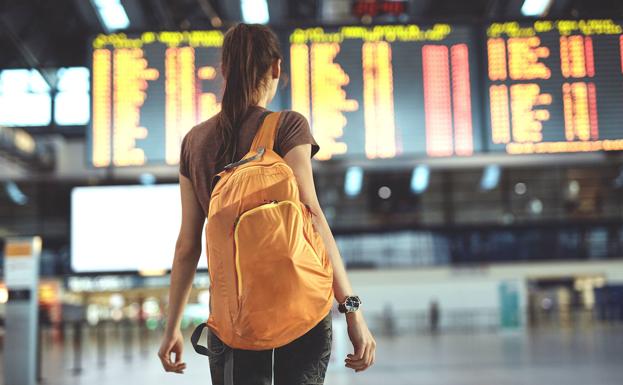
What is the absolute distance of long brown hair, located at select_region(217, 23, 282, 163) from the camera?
194 cm

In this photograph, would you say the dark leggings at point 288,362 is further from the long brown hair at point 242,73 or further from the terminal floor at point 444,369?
the terminal floor at point 444,369

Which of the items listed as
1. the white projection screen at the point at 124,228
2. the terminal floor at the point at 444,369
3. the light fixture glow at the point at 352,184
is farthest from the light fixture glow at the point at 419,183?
the white projection screen at the point at 124,228

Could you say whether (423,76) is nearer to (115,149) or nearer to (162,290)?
(115,149)

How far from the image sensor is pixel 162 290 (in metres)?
31.9

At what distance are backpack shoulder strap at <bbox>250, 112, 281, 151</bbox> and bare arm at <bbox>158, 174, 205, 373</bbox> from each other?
0.32 m

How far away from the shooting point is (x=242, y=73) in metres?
1.96

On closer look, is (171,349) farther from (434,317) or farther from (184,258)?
(434,317)

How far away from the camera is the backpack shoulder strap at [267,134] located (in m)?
1.83

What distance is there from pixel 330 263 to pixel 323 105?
16.4 feet

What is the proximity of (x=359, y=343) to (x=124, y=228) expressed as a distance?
5043mm

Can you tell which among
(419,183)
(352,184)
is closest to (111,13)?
(352,184)

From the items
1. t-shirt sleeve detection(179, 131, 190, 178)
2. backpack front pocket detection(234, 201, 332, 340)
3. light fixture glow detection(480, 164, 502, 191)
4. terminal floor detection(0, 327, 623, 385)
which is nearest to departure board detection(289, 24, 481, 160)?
terminal floor detection(0, 327, 623, 385)

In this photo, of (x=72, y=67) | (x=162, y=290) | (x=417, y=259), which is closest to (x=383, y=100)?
(x=72, y=67)

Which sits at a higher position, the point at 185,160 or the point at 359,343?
the point at 185,160
